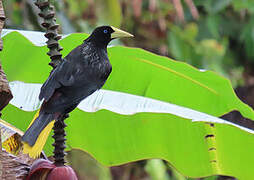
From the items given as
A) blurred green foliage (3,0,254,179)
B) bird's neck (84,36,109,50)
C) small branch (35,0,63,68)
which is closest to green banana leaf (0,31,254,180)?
bird's neck (84,36,109,50)

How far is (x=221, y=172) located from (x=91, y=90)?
2.04 feet

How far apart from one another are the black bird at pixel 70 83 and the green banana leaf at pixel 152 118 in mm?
375

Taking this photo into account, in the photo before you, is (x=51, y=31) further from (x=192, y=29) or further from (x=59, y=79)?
(x=192, y=29)

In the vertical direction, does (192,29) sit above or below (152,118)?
below

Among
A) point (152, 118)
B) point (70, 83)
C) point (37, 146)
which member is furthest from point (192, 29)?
point (37, 146)

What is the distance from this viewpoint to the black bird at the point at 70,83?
1.06 m

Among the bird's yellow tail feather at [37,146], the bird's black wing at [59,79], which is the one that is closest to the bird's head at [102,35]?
the bird's black wing at [59,79]

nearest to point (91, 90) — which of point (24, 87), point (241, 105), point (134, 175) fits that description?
point (24, 87)

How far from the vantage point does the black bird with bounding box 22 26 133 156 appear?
1.06 m

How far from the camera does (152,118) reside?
65.1 inches

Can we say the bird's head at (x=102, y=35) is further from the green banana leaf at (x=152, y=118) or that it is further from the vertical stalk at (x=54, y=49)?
the green banana leaf at (x=152, y=118)

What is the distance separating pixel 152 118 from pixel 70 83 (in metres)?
0.61

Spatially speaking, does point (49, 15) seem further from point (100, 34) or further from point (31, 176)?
point (31, 176)

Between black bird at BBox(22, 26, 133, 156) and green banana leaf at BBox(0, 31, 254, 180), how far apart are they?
1.23ft
